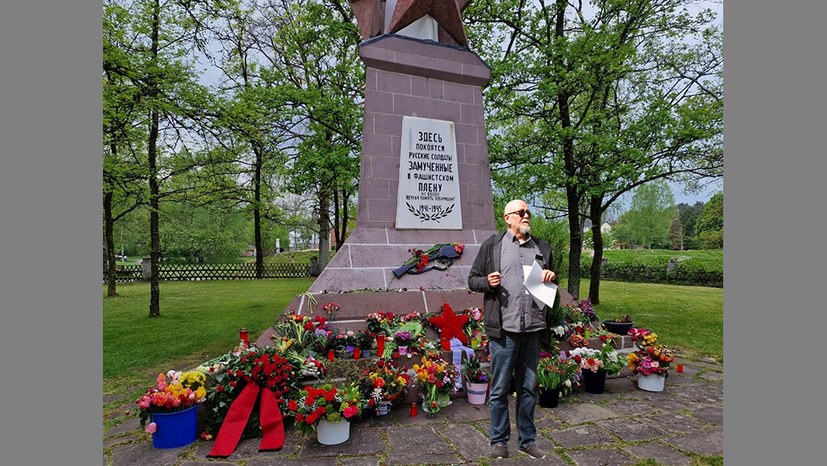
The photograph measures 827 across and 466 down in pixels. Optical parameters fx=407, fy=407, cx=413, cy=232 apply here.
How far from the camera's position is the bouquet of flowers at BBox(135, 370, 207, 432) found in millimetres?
3521

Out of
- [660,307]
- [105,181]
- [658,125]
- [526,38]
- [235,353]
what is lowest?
[660,307]

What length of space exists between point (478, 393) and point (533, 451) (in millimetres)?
1162

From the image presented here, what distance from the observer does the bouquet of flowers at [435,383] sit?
414cm

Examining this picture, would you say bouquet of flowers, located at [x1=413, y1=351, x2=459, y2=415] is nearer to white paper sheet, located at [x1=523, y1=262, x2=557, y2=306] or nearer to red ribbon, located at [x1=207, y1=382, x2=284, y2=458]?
red ribbon, located at [x1=207, y1=382, x2=284, y2=458]

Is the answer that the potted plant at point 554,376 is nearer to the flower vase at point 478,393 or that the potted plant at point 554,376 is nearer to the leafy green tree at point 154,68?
the flower vase at point 478,393

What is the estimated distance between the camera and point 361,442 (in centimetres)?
357

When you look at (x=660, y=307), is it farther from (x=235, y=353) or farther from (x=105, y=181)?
(x=105, y=181)

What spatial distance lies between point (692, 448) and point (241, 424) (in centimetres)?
391

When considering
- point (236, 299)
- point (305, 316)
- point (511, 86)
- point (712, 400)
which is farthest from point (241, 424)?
point (236, 299)

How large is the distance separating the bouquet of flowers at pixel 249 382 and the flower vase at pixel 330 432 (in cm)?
52

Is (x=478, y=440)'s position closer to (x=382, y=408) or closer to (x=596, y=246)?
(x=382, y=408)

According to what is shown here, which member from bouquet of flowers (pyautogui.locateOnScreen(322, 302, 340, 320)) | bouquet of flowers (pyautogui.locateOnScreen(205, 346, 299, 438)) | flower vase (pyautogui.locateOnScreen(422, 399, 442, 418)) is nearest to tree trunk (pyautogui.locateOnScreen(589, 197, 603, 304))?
bouquet of flowers (pyautogui.locateOnScreen(322, 302, 340, 320))

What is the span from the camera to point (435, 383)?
13.8 feet

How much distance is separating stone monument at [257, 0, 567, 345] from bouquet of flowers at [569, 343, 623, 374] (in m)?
Result: 1.63
